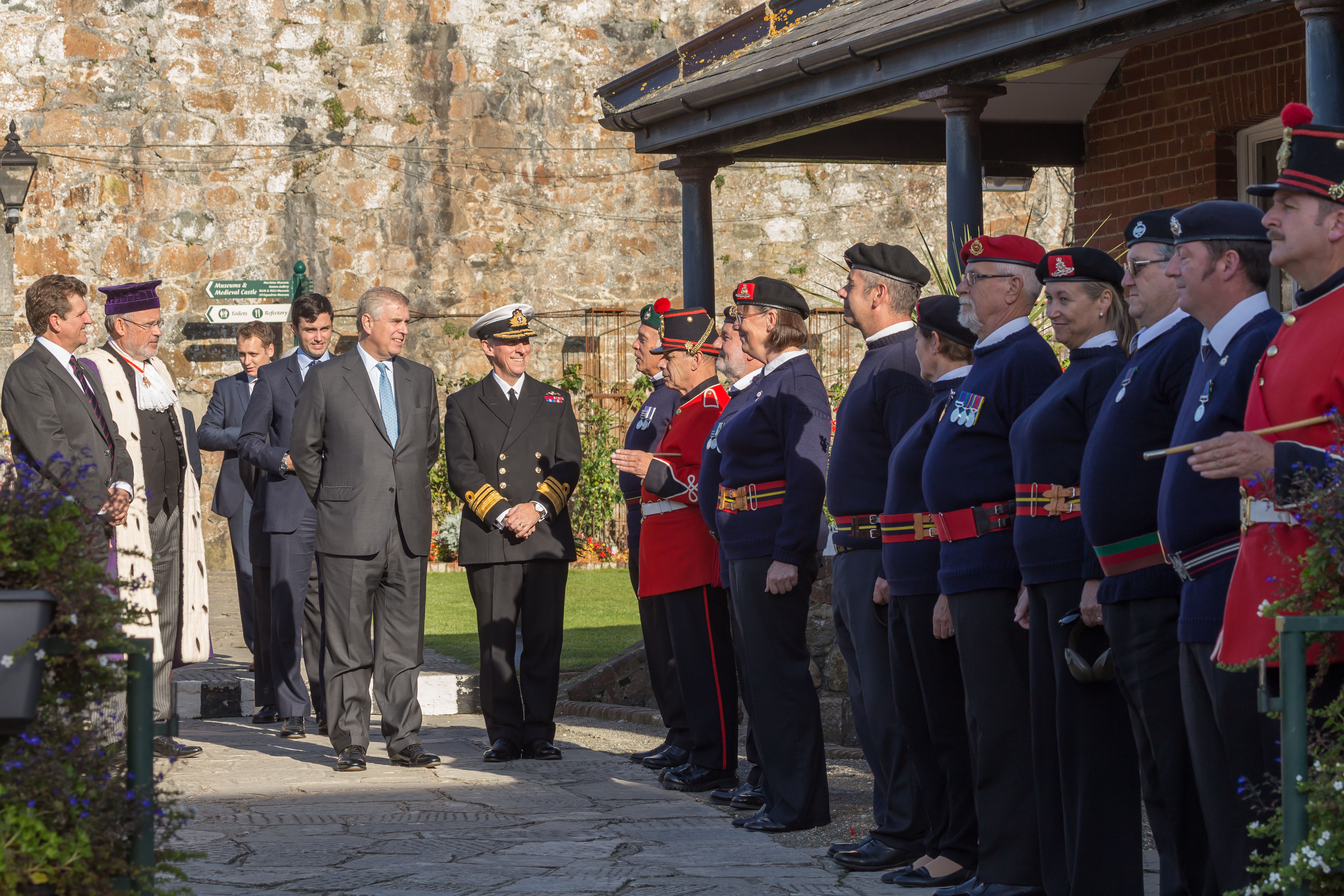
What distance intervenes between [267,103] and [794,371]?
11.8 meters

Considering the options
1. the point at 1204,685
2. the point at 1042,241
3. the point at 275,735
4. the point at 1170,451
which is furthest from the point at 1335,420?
the point at 1042,241

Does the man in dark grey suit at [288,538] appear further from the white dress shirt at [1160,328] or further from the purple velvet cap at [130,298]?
the white dress shirt at [1160,328]

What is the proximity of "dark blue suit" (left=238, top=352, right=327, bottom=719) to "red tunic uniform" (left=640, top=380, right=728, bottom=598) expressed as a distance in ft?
6.98

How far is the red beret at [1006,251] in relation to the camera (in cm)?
461

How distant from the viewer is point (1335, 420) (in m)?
2.98

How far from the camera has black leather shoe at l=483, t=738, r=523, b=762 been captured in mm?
7117

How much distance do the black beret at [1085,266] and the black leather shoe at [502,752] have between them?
12.5ft

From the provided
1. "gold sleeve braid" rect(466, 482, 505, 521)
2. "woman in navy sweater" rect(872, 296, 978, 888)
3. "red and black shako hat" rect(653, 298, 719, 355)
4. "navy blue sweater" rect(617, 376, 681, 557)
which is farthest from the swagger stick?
"gold sleeve braid" rect(466, 482, 505, 521)

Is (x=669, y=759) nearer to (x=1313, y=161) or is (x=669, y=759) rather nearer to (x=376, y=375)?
(x=376, y=375)

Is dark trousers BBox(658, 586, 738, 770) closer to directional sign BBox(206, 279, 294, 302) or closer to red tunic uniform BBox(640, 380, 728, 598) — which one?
red tunic uniform BBox(640, 380, 728, 598)

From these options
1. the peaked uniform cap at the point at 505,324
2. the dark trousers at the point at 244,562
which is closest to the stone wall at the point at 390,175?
the dark trousers at the point at 244,562

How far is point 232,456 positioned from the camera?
363 inches

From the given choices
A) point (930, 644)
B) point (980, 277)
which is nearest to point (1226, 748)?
point (930, 644)

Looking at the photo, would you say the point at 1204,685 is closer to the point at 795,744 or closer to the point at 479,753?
the point at 795,744
